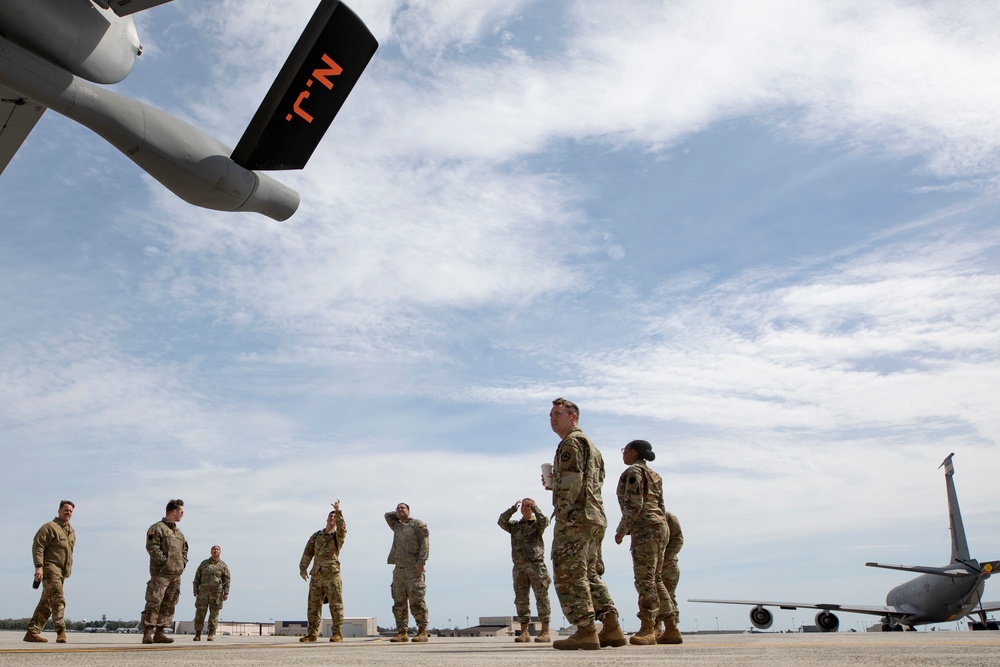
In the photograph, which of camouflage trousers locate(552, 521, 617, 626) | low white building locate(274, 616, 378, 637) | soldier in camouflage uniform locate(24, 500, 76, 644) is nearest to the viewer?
camouflage trousers locate(552, 521, 617, 626)

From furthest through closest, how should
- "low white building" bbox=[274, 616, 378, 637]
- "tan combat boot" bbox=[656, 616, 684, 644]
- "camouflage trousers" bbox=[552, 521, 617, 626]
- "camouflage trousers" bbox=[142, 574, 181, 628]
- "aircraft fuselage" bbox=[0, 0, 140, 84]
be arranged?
1. "low white building" bbox=[274, 616, 378, 637]
2. "camouflage trousers" bbox=[142, 574, 181, 628]
3. "tan combat boot" bbox=[656, 616, 684, 644]
4. "camouflage trousers" bbox=[552, 521, 617, 626]
5. "aircraft fuselage" bbox=[0, 0, 140, 84]

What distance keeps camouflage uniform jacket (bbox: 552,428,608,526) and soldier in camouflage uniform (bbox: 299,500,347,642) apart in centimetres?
642

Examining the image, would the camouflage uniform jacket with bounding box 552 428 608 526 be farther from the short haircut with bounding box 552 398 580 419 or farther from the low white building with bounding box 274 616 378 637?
the low white building with bounding box 274 616 378 637

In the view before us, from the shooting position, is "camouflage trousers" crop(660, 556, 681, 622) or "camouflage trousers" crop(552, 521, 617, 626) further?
"camouflage trousers" crop(660, 556, 681, 622)

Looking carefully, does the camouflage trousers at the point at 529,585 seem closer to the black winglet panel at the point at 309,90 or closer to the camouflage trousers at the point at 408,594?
the camouflage trousers at the point at 408,594

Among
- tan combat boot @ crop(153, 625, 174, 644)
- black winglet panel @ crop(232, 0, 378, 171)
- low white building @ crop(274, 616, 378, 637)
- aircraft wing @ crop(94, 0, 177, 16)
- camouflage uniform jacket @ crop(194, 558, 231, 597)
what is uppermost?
aircraft wing @ crop(94, 0, 177, 16)

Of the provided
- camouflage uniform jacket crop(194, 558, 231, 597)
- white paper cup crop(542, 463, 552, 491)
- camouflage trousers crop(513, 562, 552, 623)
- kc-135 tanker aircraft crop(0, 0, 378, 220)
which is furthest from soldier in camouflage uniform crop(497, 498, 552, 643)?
kc-135 tanker aircraft crop(0, 0, 378, 220)

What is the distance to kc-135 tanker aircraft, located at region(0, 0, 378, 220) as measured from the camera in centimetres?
427

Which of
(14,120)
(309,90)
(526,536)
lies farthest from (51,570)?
(309,90)

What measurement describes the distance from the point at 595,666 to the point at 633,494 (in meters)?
3.95

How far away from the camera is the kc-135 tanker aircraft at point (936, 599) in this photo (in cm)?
2914

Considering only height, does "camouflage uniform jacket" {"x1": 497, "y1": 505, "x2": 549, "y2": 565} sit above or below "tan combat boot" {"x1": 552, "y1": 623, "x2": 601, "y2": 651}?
above

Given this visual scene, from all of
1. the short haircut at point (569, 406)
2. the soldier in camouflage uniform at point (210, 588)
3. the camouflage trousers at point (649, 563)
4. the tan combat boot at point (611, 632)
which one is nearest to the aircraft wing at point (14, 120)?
the short haircut at point (569, 406)

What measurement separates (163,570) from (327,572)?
233 centimetres
